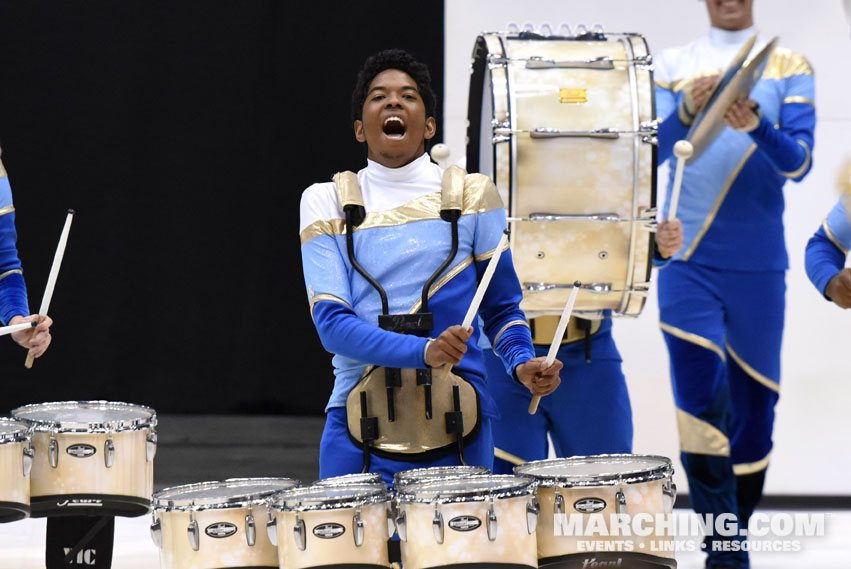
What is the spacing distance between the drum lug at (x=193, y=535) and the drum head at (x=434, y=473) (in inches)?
14.8

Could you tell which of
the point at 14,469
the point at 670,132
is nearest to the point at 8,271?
the point at 14,469

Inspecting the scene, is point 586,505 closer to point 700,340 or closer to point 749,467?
point 700,340

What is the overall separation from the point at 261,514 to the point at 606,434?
150cm

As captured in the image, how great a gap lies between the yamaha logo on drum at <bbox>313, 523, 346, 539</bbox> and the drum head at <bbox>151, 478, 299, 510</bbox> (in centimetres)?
16

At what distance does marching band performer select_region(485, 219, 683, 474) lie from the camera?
3.73 metres

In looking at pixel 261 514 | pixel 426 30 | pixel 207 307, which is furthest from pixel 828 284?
pixel 207 307

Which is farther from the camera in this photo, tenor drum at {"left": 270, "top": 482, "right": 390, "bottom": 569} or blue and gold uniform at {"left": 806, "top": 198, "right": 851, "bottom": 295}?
blue and gold uniform at {"left": 806, "top": 198, "right": 851, "bottom": 295}

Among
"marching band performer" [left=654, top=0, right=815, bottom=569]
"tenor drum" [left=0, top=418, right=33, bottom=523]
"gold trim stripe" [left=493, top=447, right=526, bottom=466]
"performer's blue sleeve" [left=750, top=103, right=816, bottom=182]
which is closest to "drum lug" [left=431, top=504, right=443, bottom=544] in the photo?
"tenor drum" [left=0, top=418, right=33, bottom=523]

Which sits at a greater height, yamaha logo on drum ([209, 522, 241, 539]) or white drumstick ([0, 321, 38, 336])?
white drumstick ([0, 321, 38, 336])

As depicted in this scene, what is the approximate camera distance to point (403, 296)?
2.73 meters

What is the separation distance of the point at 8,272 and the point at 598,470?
1.78 metres

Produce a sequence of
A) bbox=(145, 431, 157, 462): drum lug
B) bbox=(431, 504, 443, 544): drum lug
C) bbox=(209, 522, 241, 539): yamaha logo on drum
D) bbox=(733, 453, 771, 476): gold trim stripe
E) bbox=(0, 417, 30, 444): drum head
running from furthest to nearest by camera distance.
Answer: bbox=(733, 453, 771, 476): gold trim stripe
bbox=(145, 431, 157, 462): drum lug
bbox=(0, 417, 30, 444): drum head
bbox=(209, 522, 241, 539): yamaha logo on drum
bbox=(431, 504, 443, 544): drum lug

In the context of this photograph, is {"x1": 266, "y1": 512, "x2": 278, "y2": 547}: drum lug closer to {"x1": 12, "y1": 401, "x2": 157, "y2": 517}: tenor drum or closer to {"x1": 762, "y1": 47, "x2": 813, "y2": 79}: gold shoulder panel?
{"x1": 12, "y1": 401, "x2": 157, "y2": 517}: tenor drum

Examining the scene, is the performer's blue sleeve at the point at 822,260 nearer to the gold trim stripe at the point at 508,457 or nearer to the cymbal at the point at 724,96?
the cymbal at the point at 724,96
